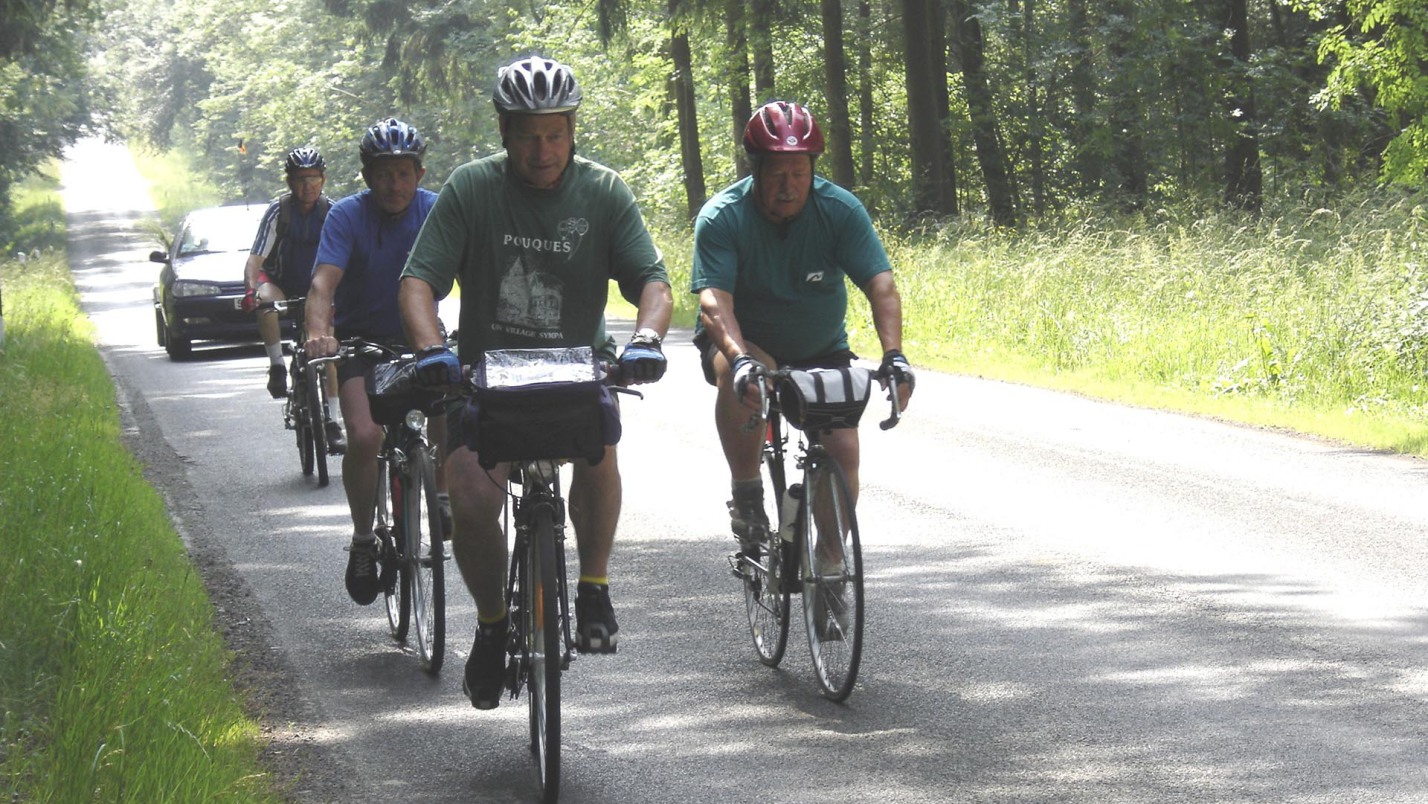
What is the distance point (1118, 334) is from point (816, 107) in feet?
69.6

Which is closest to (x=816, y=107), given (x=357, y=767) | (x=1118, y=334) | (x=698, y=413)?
(x=1118, y=334)

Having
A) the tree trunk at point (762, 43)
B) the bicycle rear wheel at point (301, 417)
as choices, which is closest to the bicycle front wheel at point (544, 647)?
the bicycle rear wheel at point (301, 417)

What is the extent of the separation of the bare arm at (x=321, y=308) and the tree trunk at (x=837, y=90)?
22582 mm

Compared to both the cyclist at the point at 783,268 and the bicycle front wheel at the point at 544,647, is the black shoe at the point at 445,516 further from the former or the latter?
the bicycle front wheel at the point at 544,647

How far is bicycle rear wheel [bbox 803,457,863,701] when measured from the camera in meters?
5.95

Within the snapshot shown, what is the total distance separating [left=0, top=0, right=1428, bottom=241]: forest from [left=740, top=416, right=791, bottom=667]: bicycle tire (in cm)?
1246

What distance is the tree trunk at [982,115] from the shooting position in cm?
3422

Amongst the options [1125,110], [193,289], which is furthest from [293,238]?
[1125,110]

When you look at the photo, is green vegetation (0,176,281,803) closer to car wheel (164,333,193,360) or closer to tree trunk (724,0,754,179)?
car wheel (164,333,193,360)

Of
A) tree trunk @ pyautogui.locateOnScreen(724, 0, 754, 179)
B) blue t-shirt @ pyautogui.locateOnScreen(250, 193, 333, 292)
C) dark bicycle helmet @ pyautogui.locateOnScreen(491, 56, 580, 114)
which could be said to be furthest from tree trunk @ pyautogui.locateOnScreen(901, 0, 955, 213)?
dark bicycle helmet @ pyautogui.locateOnScreen(491, 56, 580, 114)

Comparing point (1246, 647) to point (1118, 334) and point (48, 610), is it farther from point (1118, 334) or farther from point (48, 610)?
point (1118, 334)

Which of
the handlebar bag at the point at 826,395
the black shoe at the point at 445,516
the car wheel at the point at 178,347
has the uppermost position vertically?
the handlebar bag at the point at 826,395

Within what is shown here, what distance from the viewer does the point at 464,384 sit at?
16.5ft

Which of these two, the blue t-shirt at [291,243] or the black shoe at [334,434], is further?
the black shoe at [334,434]
